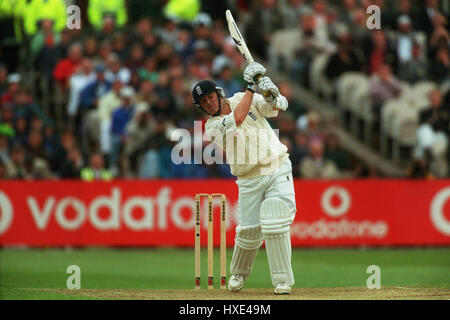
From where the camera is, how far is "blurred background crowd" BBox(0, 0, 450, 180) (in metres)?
20.1

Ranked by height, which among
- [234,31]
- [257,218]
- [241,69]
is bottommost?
[257,218]

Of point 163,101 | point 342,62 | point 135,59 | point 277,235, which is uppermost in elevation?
point 135,59

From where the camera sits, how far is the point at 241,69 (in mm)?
21172

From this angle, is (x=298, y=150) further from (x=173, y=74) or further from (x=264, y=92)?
(x=264, y=92)

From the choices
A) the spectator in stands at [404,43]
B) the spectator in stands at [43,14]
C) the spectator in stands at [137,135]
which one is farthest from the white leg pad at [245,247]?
the spectator in stands at [43,14]

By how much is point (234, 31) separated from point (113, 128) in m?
8.85

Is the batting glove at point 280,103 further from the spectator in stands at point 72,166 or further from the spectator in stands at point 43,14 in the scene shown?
the spectator in stands at point 43,14

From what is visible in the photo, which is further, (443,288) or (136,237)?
(136,237)

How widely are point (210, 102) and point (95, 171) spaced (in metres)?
8.82

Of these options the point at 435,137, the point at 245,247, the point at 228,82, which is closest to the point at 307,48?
the point at 228,82

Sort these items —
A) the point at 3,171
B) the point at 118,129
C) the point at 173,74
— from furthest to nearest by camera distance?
the point at 173,74 < the point at 118,129 < the point at 3,171

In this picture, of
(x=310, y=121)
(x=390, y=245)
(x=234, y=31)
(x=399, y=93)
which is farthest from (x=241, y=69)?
(x=234, y=31)

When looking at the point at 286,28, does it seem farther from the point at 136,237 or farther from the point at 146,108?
the point at 136,237

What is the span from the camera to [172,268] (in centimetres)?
1596
